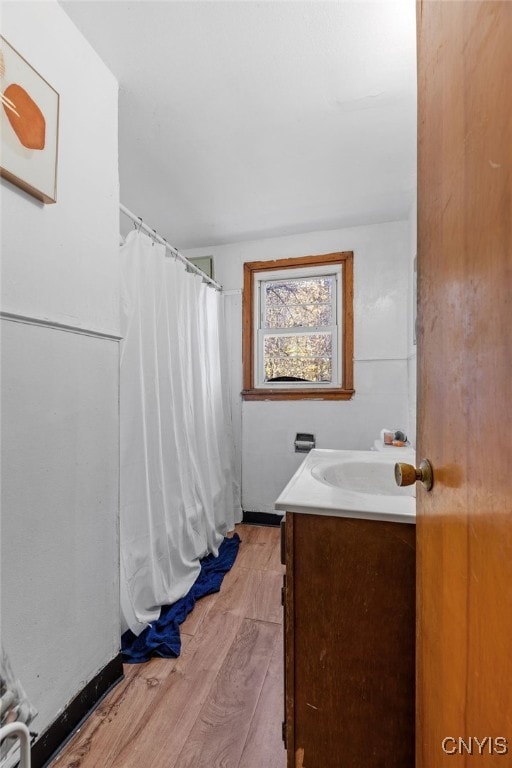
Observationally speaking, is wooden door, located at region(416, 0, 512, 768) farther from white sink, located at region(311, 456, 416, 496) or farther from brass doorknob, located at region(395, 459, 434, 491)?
white sink, located at region(311, 456, 416, 496)

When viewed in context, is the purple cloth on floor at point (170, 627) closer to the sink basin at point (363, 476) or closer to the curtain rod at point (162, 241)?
the sink basin at point (363, 476)

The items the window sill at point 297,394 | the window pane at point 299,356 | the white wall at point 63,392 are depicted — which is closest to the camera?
the white wall at point 63,392

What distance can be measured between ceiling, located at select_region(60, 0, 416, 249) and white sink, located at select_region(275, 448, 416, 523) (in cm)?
151

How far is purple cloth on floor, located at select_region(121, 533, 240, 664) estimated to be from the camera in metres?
1.40

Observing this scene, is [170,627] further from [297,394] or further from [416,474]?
[297,394]

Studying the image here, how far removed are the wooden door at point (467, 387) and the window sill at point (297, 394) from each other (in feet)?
6.19

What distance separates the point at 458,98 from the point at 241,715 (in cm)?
170

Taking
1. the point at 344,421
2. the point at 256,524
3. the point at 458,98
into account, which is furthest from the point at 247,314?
the point at 458,98

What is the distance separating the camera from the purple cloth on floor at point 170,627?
1.40 metres

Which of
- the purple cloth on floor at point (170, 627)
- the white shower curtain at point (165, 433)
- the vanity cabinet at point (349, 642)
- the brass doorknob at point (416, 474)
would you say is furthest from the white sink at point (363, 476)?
the purple cloth on floor at point (170, 627)

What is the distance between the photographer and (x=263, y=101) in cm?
142

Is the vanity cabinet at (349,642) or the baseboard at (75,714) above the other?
the vanity cabinet at (349,642)

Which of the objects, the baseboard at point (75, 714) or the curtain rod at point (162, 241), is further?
the curtain rod at point (162, 241)

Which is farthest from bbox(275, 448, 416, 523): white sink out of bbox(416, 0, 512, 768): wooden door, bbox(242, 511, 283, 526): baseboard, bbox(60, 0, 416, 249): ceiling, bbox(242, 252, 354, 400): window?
bbox(60, 0, 416, 249): ceiling
